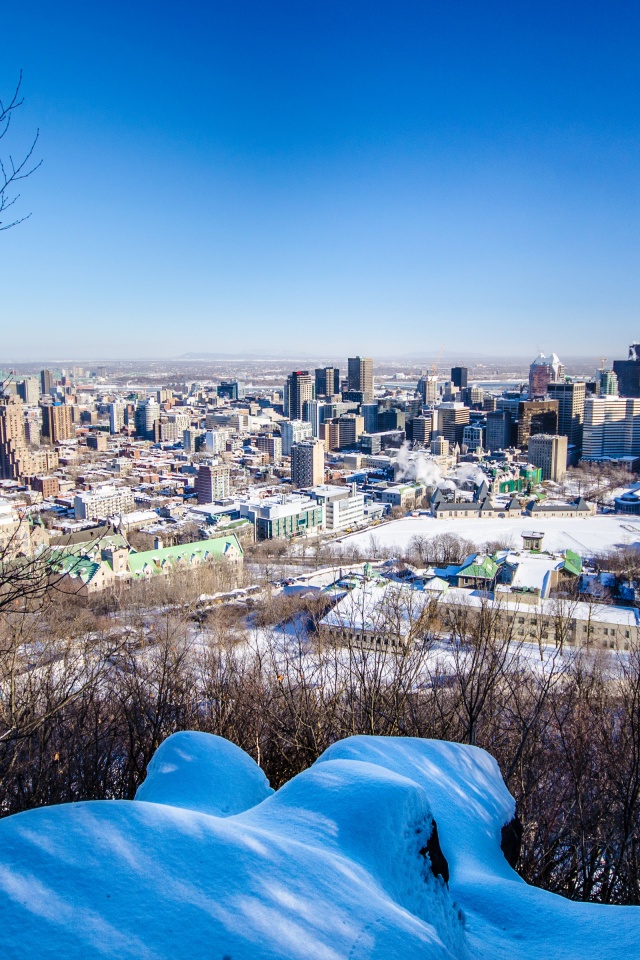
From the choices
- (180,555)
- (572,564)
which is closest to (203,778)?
(572,564)

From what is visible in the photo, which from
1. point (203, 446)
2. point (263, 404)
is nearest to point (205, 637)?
point (203, 446)

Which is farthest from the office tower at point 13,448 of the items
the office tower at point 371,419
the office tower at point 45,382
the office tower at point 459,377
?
the office tower at point 459,377

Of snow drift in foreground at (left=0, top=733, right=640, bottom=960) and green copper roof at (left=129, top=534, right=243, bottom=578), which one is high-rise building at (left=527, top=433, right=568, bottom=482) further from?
snow drift in foreground at (left=0, top=733, right=640, bottom=960)

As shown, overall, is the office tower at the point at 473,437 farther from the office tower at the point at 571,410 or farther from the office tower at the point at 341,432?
the office tower at the point at 341,432

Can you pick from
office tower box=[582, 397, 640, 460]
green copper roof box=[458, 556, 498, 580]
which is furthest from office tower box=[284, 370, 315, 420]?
green copper roof box=[458, 556, 498, 580]

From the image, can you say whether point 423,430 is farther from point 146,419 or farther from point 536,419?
point 146,419

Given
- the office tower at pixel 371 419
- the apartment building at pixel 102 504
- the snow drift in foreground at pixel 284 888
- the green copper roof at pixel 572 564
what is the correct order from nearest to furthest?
the snow drift in foreground at pixel 284 888 < the green copper roof at pixel 572 564 < the apartment building at pixel 102 504 < the office tower at pixel 371 419

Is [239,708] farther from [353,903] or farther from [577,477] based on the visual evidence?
[577,477]
